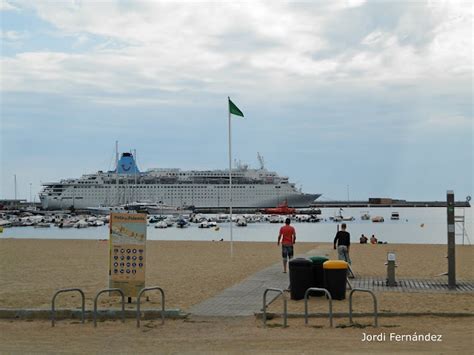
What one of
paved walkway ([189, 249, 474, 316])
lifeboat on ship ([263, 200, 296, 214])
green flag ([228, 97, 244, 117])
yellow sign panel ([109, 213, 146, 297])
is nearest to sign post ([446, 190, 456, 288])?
paved walkway ([189, 249, 474, 316])

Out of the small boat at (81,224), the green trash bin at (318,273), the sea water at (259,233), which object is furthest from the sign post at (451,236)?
the small boat at (81,224)

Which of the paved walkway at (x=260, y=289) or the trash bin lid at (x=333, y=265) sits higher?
the trash bin lid at (x=333, y=265)

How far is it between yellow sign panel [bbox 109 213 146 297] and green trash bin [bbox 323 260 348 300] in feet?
11.0

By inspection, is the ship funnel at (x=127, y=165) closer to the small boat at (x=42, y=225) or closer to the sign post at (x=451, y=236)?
the small boat at (x=42, y=225)

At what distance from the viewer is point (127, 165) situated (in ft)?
414

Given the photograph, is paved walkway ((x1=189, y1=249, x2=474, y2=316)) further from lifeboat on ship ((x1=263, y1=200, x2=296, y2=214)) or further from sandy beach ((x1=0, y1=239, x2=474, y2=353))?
lifeboat on ship ((x1=263, y1=200, x2=296, y2=214))

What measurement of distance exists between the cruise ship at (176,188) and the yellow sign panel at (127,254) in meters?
111

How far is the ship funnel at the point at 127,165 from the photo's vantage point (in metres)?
126

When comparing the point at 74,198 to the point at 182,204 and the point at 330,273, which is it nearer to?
the point at 182,204

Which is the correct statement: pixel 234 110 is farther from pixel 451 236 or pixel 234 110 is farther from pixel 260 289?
pixel 451 236

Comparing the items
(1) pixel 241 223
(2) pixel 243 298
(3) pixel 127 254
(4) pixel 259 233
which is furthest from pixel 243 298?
(1) pixel 241 223

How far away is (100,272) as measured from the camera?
1941 cm

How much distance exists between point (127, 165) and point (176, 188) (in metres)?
10.6

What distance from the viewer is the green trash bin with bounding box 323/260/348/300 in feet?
39.3
